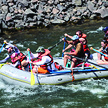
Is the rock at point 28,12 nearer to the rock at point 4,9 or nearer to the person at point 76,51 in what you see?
the rock at point 4,9

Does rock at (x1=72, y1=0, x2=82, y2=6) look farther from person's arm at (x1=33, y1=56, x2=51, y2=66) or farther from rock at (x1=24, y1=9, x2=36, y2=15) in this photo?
person's arm at (x1=33, y1=56, x2=51, y2=66)

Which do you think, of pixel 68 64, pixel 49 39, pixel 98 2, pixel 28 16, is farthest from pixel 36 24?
pixel 68 64

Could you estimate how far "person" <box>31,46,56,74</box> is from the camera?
857cm

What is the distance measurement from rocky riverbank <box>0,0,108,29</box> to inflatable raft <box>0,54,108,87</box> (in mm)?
7761

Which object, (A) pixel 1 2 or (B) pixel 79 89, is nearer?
(B) pixel 79 89

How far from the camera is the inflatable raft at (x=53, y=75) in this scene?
880 cm

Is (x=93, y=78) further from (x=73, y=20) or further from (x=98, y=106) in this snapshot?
(x=73, y=20)

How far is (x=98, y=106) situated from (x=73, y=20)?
987cm

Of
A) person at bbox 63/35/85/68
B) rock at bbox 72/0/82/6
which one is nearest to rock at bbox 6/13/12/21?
rock at bbox 72/0/82/6

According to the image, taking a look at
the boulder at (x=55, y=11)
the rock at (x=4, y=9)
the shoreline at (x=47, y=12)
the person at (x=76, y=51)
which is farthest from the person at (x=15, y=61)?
the boulder at (x=55, y=11)

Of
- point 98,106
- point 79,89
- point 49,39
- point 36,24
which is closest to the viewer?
point 98,106

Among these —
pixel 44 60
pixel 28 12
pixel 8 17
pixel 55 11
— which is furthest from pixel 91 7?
pixel 44 60

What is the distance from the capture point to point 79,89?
9.05 meters

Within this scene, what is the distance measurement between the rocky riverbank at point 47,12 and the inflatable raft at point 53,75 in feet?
25.5
